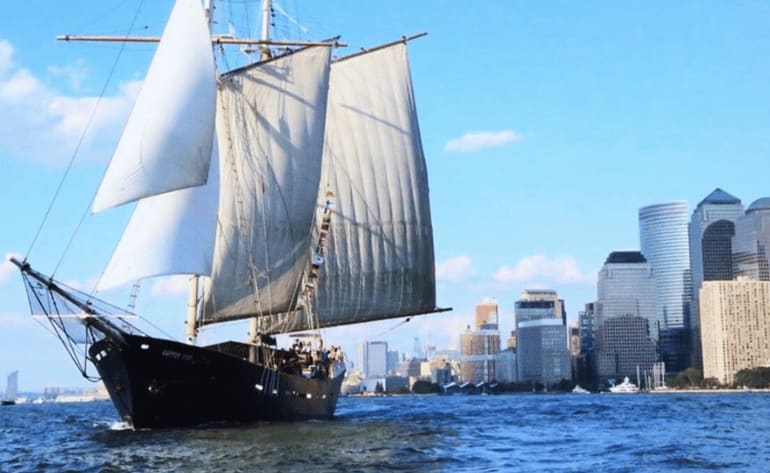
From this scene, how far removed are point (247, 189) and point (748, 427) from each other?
35.2m

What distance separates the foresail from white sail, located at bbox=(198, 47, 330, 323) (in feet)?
22.3

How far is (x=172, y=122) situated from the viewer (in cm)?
5131

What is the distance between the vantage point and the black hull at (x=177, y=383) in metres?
53.9

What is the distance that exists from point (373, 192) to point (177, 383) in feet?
73.4

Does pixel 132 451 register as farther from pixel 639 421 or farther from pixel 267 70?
pixel 639 421

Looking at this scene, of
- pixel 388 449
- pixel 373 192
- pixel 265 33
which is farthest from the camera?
pixel 265 33

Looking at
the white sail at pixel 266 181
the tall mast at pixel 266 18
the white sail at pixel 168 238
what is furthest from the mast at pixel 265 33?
the white sail at pixel 168 238

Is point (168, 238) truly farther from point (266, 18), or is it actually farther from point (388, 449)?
point (266, 18)

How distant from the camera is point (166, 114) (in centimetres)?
5134

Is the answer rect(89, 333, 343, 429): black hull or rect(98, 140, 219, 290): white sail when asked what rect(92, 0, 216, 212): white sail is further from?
rect(89, 333, 343, 429): black hull

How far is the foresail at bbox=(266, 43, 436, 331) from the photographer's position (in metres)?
71.7

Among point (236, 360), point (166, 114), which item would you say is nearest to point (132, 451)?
point (236, 360)

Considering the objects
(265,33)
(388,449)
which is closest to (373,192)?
(265,33)

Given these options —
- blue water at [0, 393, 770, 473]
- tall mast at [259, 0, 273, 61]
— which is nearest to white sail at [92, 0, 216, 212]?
blue water at [0, 393, 770, 473]
